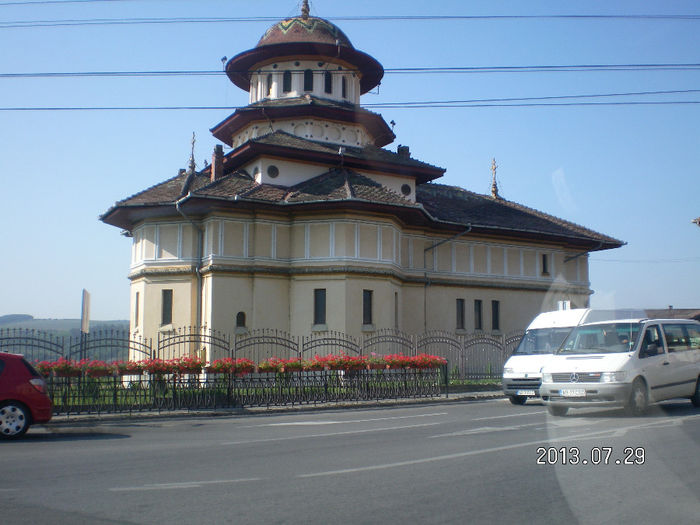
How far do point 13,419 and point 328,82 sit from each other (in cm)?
2481

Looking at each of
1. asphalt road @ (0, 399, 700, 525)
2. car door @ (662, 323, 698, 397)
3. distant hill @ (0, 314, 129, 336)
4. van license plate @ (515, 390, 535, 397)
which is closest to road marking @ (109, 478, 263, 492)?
asphalt road @ (0, 399, 700, 525)

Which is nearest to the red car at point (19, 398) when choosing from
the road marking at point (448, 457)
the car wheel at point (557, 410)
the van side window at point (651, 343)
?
the road marking at point (448, 457)

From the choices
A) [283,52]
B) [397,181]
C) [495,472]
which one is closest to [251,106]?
[283,52]

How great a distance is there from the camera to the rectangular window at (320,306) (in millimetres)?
27641

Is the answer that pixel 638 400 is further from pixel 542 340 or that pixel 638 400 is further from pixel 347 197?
pixel 347 197

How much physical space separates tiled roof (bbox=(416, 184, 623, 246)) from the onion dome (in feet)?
22.8

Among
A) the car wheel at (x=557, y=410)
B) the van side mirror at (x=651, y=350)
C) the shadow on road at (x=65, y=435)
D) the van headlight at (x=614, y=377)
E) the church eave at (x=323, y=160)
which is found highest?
the church eave at (x=323, y=160)

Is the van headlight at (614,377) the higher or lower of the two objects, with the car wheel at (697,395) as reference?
higher

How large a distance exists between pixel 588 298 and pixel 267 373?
24461 millimetres

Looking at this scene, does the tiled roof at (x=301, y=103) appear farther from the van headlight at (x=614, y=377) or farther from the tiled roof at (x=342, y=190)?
the van headlight at (x=614, y=377)

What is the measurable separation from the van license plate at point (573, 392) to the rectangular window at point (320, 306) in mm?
14892

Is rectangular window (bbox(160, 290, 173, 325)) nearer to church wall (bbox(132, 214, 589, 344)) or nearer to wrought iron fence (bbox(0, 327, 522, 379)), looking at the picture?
church wall (bbox(132, 214, 589, 344))

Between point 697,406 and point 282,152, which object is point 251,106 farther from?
point 697,406

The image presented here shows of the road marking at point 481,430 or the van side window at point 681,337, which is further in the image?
the van side window at point 681,337
